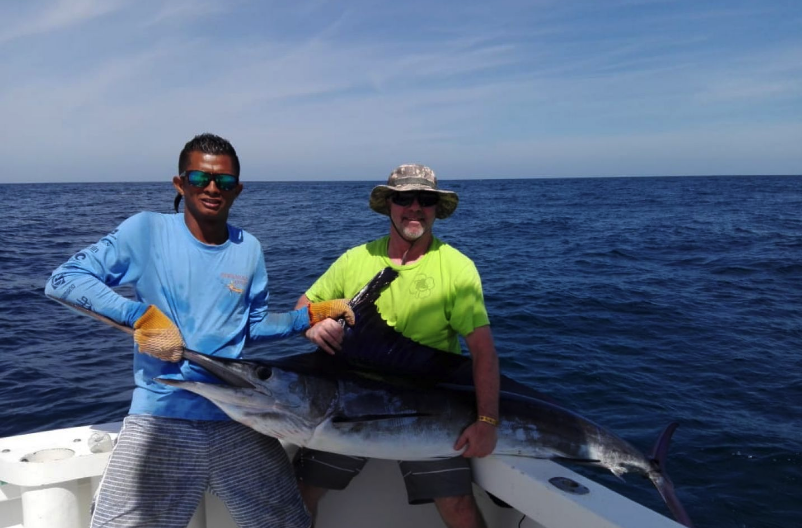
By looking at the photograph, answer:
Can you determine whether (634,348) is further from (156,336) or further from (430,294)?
(156,336)

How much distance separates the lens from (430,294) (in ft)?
8.14

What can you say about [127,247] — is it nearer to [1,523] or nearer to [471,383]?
[1,523]

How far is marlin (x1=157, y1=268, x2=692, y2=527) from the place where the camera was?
194 cm

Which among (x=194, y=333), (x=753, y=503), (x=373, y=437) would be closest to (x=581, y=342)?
(x=753, y=503)

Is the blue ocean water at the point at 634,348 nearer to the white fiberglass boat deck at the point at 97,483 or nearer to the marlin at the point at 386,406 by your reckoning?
the marlin at the point at 386,406

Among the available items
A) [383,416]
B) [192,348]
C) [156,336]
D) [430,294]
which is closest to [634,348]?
[430,294]

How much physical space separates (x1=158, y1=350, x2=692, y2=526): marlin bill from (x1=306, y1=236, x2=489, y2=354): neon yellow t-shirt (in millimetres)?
228

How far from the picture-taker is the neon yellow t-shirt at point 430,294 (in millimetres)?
2404

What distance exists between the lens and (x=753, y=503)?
12.3 feet

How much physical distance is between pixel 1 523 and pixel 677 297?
871cm

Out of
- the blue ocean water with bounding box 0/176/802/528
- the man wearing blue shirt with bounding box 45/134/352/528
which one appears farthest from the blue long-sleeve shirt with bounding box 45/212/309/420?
the blue ocean water with bounding box 0/176/802/528

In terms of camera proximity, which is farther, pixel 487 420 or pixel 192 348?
pixel 487 420

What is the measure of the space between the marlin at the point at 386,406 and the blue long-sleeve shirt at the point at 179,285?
0.12 m

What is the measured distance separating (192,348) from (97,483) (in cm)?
62
